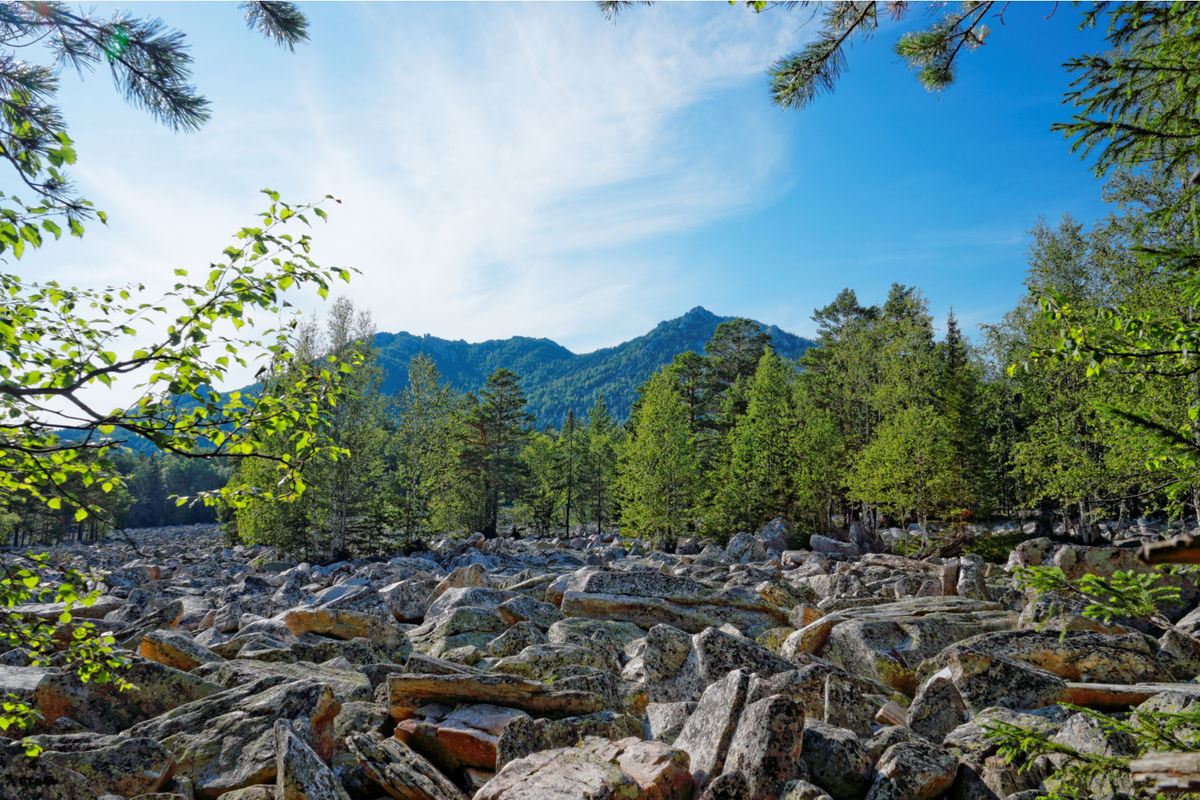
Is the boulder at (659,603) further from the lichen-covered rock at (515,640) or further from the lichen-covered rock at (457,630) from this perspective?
the lichen-covered rock at (515,640)

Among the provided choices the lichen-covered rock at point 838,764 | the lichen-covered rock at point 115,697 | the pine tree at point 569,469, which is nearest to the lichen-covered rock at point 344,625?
the lichen-covered rock at point 115,697

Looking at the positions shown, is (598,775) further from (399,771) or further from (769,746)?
(399,771)

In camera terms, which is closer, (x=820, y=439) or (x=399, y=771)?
(x=399, y=771)

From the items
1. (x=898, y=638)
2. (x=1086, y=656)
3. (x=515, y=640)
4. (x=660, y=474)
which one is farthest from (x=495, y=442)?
(x=1086, y=656)

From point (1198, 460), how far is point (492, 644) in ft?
23.9

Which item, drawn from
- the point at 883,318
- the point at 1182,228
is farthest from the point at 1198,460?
the point at 883,318

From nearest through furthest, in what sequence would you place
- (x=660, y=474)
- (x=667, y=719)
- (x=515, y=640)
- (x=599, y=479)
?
1. (x=667, y=719)
2. (x=515, y=640)
3. (x=660, y=474)
4. (x=599, y=479)

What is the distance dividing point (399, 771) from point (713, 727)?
2.48m

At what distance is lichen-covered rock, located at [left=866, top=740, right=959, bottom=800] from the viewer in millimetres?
4145

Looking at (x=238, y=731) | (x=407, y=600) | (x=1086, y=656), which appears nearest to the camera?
(x=238, y=731)

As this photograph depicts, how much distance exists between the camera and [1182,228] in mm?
18578

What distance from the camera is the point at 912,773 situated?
13.8ft

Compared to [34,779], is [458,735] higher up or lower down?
lower down

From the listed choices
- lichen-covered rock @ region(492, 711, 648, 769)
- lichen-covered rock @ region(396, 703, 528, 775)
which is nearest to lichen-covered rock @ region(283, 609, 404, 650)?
lichen-covered rock @ region(396, 703, 528, 775)
